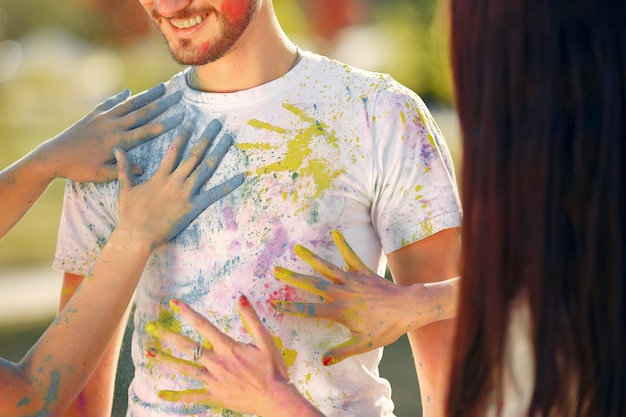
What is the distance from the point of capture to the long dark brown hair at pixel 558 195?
4.55ft

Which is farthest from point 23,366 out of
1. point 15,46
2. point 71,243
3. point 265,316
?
point 15,46

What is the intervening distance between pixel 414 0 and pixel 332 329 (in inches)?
601

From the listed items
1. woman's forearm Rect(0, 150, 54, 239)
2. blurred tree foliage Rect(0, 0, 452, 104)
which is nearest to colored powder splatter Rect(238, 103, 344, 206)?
woman's forearm Rect(0, 150, 54, 239)

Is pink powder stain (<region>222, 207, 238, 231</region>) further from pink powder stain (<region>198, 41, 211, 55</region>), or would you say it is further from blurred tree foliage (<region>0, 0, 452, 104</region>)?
blurred tree foliage (<region>0, 0, 452, 104</region>)

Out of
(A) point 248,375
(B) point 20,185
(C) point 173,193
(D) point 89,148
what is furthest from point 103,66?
(A) point 248,375

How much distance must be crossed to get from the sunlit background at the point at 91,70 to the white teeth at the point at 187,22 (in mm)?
5414

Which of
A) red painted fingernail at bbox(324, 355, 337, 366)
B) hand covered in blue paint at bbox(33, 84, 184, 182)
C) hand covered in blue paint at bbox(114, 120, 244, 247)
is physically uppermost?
hand covered in blue paint at bbox(33, 84, 184, 182)

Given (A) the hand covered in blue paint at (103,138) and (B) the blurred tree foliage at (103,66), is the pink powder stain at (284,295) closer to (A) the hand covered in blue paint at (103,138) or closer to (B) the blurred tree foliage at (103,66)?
(A) the hand covered in blue paint at (103,138)

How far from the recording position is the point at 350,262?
1.95 m

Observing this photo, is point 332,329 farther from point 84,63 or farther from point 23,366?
point 84,63

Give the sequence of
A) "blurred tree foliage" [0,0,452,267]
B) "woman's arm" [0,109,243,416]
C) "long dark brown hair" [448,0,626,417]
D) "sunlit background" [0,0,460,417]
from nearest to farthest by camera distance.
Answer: "long dark brown hair" [448,0,626,417] → "woman's arm" [0,109,243,416] → "sunlit background" [0,0,460,417] → "blurred tree foliage" [0,0,452,267]

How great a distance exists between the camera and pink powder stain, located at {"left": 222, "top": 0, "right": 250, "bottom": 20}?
2.18 metres

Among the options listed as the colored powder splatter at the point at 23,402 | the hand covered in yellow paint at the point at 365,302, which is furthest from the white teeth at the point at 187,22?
the colored powder splatter at the point at 23,402

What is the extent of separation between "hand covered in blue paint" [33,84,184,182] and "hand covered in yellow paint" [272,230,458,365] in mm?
558
